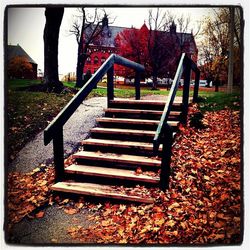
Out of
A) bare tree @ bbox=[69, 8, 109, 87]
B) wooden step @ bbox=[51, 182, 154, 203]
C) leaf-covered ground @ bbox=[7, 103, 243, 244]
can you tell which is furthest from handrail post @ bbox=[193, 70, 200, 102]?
wooden step @ bbox=[51, 182, 154, 203]

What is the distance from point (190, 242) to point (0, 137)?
2.51 m

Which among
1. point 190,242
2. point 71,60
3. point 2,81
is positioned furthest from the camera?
point 71,60

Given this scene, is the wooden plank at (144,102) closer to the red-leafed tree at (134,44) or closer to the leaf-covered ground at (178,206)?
the red-leafed tree at (134,44)

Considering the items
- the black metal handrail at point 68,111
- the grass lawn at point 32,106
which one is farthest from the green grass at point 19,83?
the black metal handrail at point 68,111

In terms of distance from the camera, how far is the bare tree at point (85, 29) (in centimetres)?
347

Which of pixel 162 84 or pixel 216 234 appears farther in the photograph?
pixel 162 84

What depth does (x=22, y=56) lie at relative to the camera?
135 inches

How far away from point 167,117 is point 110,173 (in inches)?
41.3

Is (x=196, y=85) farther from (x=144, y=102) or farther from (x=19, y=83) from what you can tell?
(x=19, y=83)

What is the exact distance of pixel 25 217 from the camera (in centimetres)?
324

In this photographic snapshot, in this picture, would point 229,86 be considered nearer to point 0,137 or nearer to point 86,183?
point 86,183

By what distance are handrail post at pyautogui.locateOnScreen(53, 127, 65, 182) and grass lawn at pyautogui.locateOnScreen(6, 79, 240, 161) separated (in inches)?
20.0

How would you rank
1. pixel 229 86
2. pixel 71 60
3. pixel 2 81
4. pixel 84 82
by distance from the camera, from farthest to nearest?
pixel 84 82 < pixel 71 60 < pixel 229 86 < pixel 2 81
